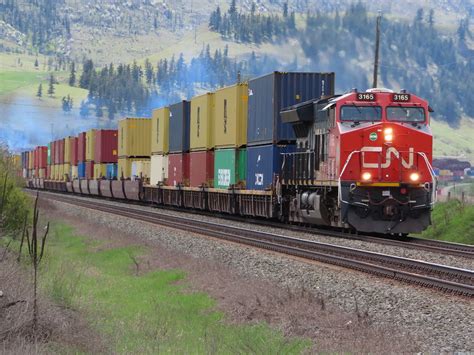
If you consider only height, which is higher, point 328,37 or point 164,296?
point 328,37

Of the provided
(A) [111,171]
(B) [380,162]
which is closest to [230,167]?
(B) [380,162]

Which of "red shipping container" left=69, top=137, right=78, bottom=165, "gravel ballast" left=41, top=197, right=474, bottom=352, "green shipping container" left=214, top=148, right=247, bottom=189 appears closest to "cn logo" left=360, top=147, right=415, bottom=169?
"gravel ballast" left=41, top=197, right=474, bottom=352

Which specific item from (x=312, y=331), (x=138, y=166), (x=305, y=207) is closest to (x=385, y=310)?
(x=312, y=331)

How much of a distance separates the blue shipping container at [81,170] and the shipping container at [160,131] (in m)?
16.6

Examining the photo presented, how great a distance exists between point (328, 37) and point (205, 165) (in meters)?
158

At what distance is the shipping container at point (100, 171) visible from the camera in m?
54.2

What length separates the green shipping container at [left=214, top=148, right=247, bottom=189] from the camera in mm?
29688

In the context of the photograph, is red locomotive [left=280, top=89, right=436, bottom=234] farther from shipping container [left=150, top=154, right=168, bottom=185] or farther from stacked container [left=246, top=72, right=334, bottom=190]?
shipping container [left=150, top=154, right=168, bottom=185]

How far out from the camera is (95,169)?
56500mm

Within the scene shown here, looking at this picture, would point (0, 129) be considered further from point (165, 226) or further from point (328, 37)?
point (165, 226)

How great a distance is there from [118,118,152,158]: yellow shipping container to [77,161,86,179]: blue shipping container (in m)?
12.5

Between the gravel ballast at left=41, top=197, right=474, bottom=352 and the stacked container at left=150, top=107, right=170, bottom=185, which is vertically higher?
the stacked container at left=150, top=107, right=170, bottom=185

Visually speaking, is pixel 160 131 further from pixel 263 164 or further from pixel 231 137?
pixel 263 164

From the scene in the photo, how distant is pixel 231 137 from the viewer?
30.2 m
